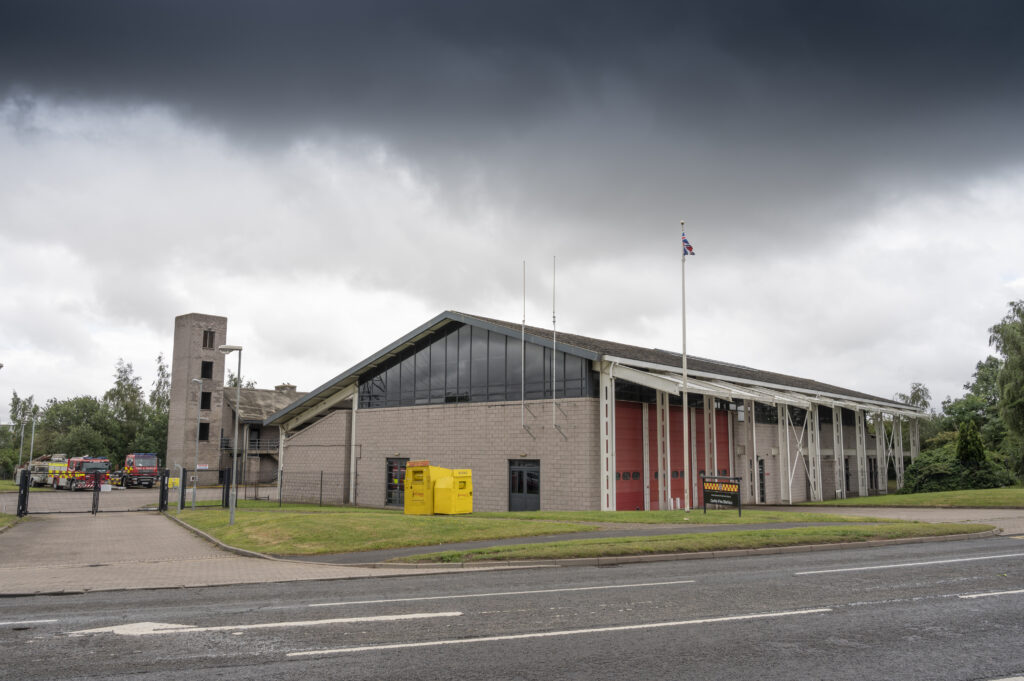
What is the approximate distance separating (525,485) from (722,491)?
10.0 m

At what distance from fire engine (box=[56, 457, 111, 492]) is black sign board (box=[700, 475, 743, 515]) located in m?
53.8

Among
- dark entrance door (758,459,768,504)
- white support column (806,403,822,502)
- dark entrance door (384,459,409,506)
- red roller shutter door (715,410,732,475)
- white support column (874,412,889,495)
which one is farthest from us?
white support column (874,412,889,495)

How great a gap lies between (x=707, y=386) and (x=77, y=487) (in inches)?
2192

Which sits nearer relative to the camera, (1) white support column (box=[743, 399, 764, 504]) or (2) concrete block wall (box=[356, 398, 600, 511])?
(2) concrete block wall (box=[356, 398, 600, 511])

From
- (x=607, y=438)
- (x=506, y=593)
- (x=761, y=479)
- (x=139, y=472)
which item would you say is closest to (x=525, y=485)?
(x=607, y=438)

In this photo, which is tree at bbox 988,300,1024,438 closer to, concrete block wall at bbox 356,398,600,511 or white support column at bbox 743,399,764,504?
white support column at bbox 743,399,764,504

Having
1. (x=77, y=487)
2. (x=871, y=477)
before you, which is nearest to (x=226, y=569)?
(x=871, y=477)

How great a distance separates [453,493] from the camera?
29047mm

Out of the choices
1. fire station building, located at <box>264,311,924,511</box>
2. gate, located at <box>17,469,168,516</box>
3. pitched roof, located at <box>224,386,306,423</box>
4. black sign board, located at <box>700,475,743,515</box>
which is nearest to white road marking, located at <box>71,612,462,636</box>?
black sign board, located at <box>700,475,743,515</box>

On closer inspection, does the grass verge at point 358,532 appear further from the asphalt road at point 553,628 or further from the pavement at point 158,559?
the asphalt road at point 553,628

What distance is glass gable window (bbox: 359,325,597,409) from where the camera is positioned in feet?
104

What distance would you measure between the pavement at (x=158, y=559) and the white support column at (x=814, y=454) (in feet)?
43.8

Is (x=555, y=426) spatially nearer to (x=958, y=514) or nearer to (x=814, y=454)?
(x=958, y=514)

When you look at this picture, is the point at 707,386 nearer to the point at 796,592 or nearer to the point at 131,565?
the point at 796,592
